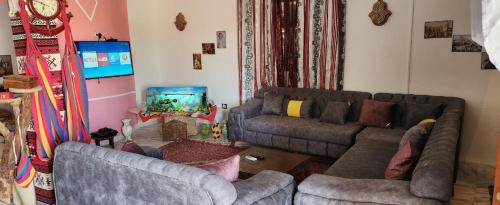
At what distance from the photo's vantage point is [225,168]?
213 cm

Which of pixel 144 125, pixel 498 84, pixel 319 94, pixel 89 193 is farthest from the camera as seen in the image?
pixel 144 125

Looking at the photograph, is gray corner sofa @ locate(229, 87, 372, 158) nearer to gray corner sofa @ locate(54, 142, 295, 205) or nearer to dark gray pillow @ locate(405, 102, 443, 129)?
dark gray pillow @ locate(405, 102, 443, 129)

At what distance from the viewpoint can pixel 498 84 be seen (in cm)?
371

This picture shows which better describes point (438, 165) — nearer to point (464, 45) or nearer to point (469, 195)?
point (469, 195)

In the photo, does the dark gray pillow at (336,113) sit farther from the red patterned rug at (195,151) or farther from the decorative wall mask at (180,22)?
the decorative wall mask at (180,22)

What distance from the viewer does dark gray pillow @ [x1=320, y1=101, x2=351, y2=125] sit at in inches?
172

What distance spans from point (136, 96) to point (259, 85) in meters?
2.15

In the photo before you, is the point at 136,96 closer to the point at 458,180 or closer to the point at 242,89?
the point at 242,89

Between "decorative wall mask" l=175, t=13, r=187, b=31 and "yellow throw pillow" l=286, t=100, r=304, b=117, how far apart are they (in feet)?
8.09

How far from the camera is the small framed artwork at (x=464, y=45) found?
12.4 feet

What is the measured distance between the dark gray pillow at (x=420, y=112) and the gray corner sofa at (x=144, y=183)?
2.24m

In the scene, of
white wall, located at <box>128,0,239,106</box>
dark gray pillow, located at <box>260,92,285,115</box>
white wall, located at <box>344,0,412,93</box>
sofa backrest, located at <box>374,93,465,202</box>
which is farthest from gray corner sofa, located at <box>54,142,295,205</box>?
white wall, located at <box>128,0,239,106</box>

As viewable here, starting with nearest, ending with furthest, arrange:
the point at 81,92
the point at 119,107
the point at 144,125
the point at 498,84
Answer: the point at 81,92 → the point at 498,84 → the point at 119,107 → the point at 144,125

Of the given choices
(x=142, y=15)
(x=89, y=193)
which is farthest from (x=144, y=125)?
(x=89, y=193)
